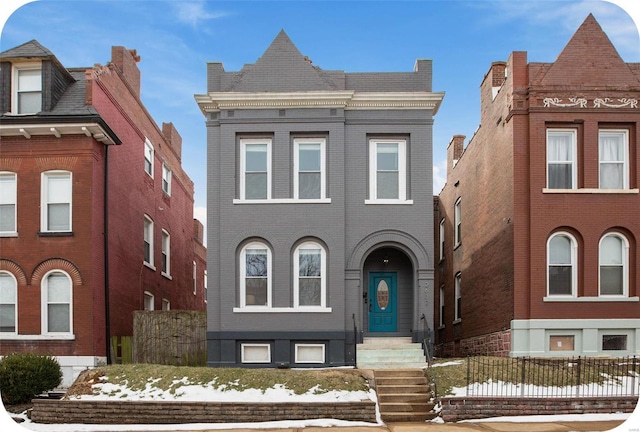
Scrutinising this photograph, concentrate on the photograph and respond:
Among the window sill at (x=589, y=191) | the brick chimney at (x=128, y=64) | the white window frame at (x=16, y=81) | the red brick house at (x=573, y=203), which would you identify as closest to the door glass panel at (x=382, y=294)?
the red brick house at (x=573, y=203)

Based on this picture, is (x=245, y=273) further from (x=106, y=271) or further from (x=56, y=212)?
(x=56, y=212)

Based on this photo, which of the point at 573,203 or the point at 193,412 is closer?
the point at 193,412

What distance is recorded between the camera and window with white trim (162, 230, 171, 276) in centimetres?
2683

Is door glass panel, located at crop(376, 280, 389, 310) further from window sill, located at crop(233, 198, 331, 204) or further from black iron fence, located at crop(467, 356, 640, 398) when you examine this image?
black iron fence, located at crop(467, 356, 640, 398)

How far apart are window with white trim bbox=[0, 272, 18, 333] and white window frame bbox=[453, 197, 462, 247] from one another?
16.2 metres

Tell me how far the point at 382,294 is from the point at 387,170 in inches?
150

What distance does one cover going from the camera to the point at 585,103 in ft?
60.8

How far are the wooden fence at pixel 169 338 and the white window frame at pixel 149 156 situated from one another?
24.8 ft

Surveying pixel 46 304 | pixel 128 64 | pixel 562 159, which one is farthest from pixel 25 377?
pixel 562 159

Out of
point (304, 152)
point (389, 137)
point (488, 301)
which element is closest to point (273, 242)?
point (304, 152)

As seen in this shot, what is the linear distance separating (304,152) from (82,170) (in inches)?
255

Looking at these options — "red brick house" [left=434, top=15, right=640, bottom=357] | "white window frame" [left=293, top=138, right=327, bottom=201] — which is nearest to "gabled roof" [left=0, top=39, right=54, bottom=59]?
"white window frame" [left=293, top=138, right=327, bottom=201]

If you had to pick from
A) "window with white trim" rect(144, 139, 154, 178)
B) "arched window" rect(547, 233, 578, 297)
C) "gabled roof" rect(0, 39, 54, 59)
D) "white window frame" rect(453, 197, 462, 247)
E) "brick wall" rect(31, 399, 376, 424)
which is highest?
"gabled roof" rect(0, 39, 54, 59)

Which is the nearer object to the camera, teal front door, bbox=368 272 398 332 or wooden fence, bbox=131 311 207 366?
wooden fence, bbox=131 311 207 366
